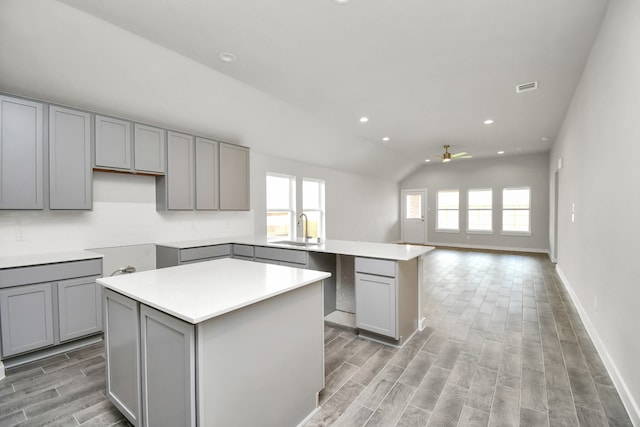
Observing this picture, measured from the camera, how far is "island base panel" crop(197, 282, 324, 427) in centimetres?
132

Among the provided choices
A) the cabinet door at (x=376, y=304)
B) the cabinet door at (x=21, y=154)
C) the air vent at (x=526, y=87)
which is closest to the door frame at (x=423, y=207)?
the air vent at (x=526, y=87)

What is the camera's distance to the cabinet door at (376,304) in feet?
9.20

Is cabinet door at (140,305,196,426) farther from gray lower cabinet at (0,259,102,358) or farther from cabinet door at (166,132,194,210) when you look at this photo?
cabinet door at (166,132,194,210)

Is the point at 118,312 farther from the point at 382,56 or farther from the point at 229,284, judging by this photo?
the point at 382,56

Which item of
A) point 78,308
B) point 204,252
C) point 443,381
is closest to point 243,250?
point 204,252

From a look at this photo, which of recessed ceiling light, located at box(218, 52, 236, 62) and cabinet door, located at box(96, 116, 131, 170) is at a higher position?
recessed ceiling light, located at box(218, 52, 236, 62)

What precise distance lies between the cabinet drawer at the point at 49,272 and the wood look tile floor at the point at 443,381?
73cm

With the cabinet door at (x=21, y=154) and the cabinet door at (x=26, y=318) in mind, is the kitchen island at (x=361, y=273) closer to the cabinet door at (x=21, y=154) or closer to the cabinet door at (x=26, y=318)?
the cabinet door at (x=26, y=318)

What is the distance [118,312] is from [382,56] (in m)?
3.26

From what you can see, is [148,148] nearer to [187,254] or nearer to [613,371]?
[187,254]

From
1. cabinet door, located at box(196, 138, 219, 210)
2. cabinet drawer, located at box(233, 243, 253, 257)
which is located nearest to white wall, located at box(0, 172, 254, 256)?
cabinet door, located at box(196, 138, 219, 210)

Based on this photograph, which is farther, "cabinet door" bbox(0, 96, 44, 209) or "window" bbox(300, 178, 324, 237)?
"window" bbox(300, 178, 324, 237)

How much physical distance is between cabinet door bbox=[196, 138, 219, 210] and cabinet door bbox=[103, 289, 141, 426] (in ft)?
8.68

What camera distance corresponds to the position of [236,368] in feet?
4.67
